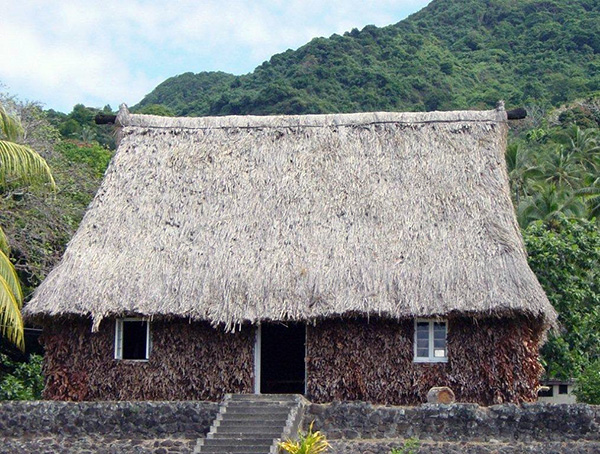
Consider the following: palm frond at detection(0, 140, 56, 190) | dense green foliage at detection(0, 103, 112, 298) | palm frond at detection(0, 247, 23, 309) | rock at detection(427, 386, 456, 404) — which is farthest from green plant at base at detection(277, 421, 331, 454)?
dense green foliage at detection(0, 103, 112, 298)

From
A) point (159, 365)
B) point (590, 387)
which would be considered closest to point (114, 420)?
point (159, 365)

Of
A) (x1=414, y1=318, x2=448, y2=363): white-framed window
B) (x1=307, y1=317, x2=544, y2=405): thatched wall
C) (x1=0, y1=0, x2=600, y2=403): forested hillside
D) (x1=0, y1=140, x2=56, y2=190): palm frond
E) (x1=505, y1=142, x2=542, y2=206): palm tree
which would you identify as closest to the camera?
(x1=0, y1=140, x2=56, y2=190): palm frond

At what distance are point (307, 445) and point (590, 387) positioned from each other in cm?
777

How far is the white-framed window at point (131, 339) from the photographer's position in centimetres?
1847

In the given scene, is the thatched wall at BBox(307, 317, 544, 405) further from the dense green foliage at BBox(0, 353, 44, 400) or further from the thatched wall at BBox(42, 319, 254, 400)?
the dense green foliage at BBox(0, 353, 44, 400)

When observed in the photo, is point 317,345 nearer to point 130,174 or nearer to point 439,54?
point 130,174

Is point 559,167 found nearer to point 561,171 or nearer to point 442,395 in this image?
point 561,171

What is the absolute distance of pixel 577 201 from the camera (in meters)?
32.0

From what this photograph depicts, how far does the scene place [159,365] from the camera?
1817 centimetres

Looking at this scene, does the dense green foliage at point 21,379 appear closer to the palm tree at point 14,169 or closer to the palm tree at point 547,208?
the palm tree at point 14,169

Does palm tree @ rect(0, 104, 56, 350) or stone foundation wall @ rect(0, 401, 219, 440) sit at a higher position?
palm tree @ rect(0, 104, 56, 350)

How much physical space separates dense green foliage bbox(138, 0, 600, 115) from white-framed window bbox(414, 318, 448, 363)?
3169 centimetres

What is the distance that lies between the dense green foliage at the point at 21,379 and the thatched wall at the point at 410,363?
23.4 ft

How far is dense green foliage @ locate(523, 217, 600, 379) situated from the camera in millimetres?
23391
